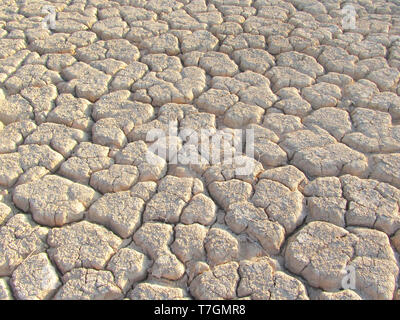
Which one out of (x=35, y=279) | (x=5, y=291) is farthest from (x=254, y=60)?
(x=5, y=291)

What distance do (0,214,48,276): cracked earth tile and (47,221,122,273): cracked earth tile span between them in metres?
0.05

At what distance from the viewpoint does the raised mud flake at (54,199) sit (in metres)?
1.97

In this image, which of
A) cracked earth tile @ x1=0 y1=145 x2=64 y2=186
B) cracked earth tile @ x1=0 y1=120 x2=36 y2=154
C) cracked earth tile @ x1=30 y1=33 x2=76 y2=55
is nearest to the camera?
cracked earth tile @ x1=0 y1=145 x2=64 y2=186

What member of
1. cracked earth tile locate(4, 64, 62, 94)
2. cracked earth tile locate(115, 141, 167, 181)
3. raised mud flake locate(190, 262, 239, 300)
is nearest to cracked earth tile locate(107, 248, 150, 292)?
raised mud flake locate(190, 262, 239, 300)

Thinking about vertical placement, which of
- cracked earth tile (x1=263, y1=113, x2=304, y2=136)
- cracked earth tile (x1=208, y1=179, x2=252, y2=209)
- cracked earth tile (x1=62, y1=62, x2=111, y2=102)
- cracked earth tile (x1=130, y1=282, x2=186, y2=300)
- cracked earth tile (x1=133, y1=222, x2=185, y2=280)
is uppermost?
cracked earth tile (x1=62, y1=62, x2=111, y2=102)

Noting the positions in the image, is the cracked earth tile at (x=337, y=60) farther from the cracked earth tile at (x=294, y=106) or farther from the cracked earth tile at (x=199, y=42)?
the cracked earth tile at (x=199, y=42)

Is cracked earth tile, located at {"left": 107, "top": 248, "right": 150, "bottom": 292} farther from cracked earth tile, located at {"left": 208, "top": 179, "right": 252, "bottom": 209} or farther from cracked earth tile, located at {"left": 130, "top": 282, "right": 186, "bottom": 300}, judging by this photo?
cracked earth tile, located at {"left": 208, "top": 179, "right": 252, "bottom": 209}

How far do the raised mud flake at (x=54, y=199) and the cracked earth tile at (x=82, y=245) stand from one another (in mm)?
67

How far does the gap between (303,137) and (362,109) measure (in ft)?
1.63

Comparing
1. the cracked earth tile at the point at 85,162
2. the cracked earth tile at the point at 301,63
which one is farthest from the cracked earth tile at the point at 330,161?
the cracked earth tile at the point at 85,162

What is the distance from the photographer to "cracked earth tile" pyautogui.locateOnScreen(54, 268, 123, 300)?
168 centimetres

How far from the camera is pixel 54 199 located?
80.0 inches

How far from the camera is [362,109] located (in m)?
2.62

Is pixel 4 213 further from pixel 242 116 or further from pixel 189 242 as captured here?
pixel 242 116
